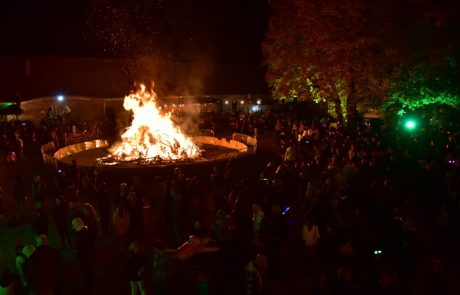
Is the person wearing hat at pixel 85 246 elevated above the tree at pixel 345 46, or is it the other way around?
the tree at pixel 345 46

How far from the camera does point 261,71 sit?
45.9 meters

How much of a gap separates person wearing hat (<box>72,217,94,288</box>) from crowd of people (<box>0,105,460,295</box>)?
0.07ft

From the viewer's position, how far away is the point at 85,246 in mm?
8547

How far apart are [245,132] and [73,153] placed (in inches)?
406

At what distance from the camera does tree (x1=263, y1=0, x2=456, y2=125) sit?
2222cm

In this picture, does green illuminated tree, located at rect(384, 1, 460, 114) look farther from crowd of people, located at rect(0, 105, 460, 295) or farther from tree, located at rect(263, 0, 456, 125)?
crowd of people, located at rect(0, 105, 460, 295)

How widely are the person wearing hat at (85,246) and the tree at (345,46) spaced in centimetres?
1815

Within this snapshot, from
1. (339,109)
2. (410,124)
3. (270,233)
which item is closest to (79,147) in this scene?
(339,109)

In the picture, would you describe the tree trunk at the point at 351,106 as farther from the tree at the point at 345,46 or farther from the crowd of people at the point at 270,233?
the crowd of people at the point at 270,233

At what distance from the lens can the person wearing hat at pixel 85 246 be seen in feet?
→ 27.5

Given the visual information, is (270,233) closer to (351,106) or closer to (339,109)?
(351,106)

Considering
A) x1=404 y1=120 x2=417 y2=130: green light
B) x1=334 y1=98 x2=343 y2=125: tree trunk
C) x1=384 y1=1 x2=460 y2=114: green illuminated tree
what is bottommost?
x1=404 y1=120 x2=417 y2=130: green light

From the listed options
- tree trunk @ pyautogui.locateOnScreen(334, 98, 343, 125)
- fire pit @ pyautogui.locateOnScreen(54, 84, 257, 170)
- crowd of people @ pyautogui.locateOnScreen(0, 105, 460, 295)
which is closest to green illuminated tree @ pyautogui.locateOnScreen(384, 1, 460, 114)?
tree trunk @ pyautogui.locateOnScreen(334, 98, 343, 125)

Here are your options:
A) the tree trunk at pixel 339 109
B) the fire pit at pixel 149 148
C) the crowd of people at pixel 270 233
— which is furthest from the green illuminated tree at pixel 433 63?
the crowd of people at pixel 270 233
